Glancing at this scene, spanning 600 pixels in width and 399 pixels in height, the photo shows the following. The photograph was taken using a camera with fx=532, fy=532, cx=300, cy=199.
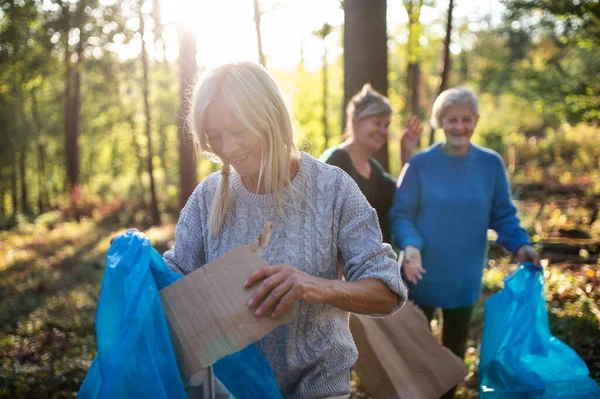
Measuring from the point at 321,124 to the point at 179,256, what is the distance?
2335 centimetres

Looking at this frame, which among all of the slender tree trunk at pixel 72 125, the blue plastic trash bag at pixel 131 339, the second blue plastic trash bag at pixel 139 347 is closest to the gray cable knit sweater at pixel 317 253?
the second blue plastic trash bag at pixel 139 347

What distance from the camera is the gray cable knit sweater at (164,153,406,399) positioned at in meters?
1.73

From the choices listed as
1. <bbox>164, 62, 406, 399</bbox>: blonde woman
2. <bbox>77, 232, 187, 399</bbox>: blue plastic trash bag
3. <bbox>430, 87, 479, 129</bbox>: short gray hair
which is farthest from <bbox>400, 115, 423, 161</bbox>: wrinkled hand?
<bbox>77, 232, 187, 399</bbox>: blue plastic trash bag

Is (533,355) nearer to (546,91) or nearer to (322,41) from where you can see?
(546,91)

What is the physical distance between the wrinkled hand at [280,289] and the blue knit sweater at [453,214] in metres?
2.16

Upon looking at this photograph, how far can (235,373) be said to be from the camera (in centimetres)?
172

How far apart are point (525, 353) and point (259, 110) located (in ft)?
6.88

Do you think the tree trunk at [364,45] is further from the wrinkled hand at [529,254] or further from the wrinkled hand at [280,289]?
the wrinkled hand at [280,289]

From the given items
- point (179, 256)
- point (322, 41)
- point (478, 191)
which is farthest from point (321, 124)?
point (179, 256)

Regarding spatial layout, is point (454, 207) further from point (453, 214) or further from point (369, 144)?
point (369, 144)

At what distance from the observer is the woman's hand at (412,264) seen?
3105 millimetres

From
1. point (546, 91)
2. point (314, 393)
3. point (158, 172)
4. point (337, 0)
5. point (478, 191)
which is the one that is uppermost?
point (337, 0)

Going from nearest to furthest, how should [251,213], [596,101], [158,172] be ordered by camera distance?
[251,213]
[596,101]
[158,172]

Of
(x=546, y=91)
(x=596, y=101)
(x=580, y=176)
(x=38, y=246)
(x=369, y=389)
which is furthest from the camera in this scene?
(x=38, y=246)
